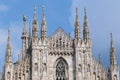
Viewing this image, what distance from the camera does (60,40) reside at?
76250mm

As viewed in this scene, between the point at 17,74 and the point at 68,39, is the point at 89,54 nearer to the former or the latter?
the point at 68,39

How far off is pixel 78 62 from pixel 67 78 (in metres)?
2.80

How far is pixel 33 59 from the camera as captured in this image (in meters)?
74.7

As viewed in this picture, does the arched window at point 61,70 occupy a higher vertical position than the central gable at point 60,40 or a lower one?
lower

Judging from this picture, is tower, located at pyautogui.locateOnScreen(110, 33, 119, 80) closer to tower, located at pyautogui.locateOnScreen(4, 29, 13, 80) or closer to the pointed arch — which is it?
the pointed arch

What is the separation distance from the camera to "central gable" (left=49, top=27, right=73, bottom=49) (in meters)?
76.1

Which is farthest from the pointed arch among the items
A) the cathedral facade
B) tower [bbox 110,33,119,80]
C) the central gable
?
tower [bbox 110,33,119,80]

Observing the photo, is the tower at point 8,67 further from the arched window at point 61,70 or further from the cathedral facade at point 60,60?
the arched window at point 61,70

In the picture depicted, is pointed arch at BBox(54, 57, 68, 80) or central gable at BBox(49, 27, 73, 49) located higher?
central gable at BBox(49, 27, 73, 49)

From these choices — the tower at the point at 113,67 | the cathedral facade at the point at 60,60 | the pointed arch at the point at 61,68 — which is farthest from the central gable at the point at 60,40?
the tower at the point at 113,67

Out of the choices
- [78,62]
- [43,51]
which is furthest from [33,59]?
[78,62]

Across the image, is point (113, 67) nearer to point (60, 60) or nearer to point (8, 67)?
point (60, 60)

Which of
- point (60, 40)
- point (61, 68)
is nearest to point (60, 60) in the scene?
point (61, 68)

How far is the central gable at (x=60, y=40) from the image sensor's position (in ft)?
250
